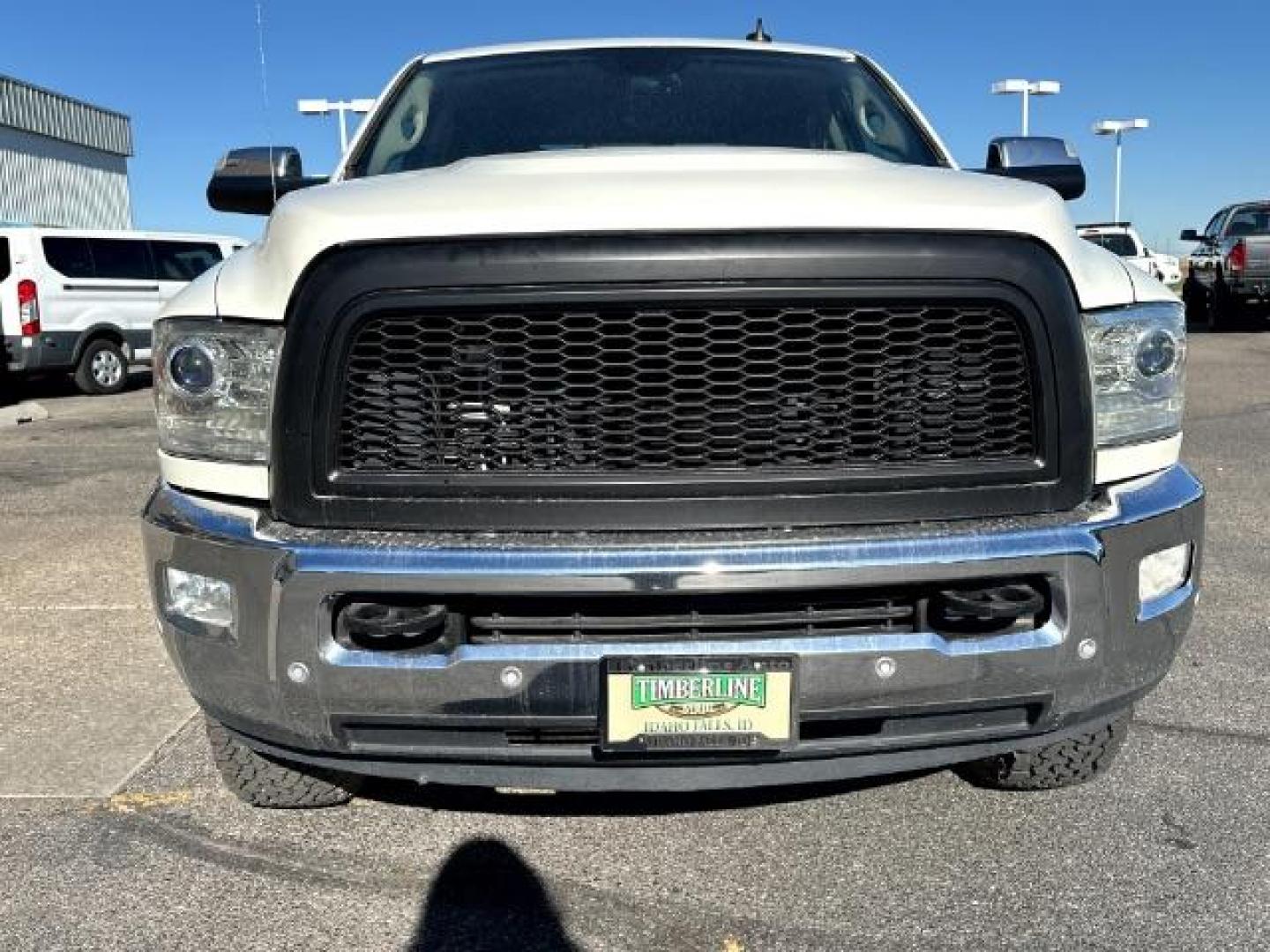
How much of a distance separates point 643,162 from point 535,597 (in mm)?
1028

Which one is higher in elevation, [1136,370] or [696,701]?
[1136,370]

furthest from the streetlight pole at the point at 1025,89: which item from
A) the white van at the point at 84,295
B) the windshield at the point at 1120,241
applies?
the white van at the point at 84,295

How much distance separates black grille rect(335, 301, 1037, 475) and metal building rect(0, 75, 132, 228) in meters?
32.6

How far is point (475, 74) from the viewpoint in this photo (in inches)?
155

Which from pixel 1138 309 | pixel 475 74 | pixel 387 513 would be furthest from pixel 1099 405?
pixel 475 74

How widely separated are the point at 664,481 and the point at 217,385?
0.94 metres

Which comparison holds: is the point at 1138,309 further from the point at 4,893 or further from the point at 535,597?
the point at 4,893

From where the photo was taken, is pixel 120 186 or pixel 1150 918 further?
pixel 120 186

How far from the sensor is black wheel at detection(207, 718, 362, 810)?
277cm

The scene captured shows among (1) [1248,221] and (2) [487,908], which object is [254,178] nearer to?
(2) [487,908]

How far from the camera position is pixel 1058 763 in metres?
2.87

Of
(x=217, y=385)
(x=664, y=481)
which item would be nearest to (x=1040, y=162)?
(x=664, y=481)

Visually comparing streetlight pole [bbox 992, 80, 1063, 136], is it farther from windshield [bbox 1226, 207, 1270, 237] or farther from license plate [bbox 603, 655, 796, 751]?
license plate [bbox 603, 655, 796, 751]

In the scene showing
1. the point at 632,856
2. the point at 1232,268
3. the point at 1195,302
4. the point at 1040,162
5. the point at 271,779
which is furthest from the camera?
the point at 1195,302
